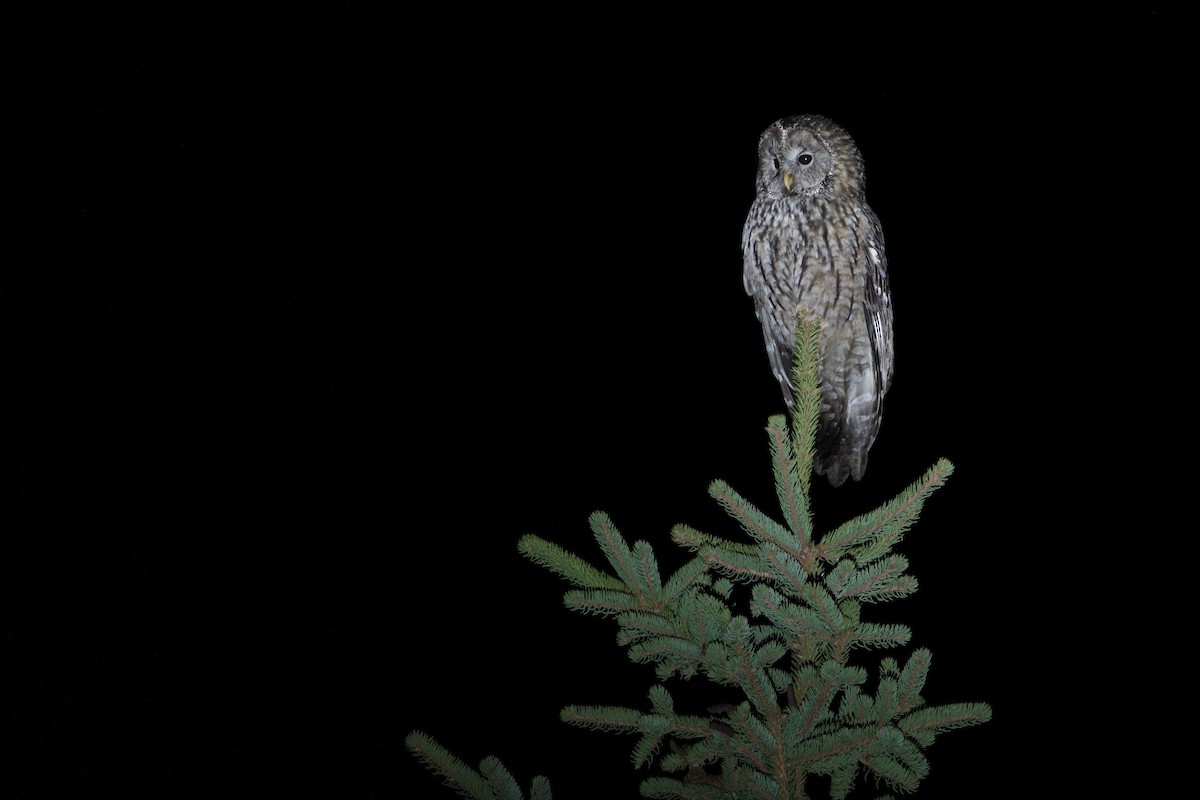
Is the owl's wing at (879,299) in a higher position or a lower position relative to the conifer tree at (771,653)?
higher

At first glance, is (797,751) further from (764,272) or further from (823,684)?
(764,272)

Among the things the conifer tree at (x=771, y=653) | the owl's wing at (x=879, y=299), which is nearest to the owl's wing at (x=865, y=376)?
the owl's wing at (x=879, y=299)

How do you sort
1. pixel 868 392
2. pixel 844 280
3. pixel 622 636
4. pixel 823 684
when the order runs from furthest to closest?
pixel 868 392
pixel 844 280
pixel 622 636
pixel 823 684

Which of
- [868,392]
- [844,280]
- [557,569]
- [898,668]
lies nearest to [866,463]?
[868,392]

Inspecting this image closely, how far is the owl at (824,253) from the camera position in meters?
2.39

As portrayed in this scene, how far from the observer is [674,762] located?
55.4 inches

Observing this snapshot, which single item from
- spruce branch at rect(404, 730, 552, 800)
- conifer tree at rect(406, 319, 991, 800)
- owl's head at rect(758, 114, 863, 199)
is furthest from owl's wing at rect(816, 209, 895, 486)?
spruce branch at rect(404, 730, 552, 800)

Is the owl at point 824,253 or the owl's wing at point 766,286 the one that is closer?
the owl at point 824,253

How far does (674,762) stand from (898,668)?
38cm

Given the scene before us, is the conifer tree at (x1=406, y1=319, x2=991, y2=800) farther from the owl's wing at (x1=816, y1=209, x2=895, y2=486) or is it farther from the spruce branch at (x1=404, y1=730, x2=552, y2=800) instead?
the owl's wing at (x1=816, y1=209, x2=895, y2=486)

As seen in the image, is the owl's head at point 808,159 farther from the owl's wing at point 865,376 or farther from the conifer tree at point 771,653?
the conifer tree at point 771,653

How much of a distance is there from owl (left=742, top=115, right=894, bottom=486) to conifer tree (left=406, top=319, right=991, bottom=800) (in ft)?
3.68

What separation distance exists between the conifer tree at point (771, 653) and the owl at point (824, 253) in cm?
112

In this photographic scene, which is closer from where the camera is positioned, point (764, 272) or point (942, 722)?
point (942, 722)
